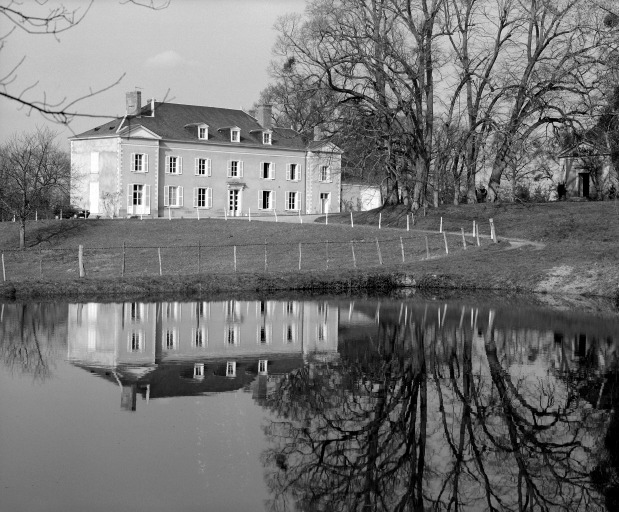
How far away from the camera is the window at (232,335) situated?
1911cm

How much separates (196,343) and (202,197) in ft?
178

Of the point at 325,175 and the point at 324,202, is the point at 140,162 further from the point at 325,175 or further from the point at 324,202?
the point at 324,202

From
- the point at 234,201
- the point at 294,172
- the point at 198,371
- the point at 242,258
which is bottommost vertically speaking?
the point at 198,371

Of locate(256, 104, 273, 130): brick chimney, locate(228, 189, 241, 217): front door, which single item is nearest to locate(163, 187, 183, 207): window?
locate(228, 189, 241, 217): front door

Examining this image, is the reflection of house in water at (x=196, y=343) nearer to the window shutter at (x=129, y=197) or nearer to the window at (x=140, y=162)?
the window shutter at (x=129, y=197)

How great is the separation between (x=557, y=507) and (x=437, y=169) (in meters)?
44.8

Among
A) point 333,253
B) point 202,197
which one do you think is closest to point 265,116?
point 202,197

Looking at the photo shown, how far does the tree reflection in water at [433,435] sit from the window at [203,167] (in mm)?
56291

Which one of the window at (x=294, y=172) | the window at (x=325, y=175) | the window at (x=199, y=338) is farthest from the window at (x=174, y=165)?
the window at (x=199, y=338)

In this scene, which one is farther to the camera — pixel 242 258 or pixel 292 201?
pixel 292 201

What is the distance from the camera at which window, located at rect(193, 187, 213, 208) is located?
71919 millimetres

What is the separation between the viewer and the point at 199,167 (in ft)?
237

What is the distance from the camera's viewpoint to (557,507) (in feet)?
29.1

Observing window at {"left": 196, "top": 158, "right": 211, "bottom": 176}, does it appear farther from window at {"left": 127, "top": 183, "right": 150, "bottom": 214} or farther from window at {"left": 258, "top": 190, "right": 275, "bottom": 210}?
window at {"left": 258, "top": 190, "right": 275, "bottom": 210}
